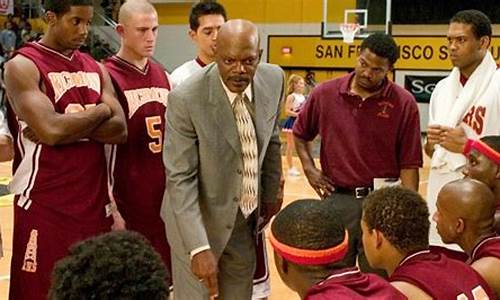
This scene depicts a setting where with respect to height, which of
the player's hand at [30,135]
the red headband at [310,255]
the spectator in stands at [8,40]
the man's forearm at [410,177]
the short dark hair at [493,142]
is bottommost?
the spectator in stands at [8,40]

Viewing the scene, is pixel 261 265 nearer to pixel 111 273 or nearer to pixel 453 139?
pixel 453 139

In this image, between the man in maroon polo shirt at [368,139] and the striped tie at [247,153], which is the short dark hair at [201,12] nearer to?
the man in maroon polo shirt at [368,139]

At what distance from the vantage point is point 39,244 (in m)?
3.41

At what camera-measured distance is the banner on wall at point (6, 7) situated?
68.9 ft

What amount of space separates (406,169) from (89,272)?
2.66 metres

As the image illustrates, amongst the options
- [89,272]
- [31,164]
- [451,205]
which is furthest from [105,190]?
[89,272]

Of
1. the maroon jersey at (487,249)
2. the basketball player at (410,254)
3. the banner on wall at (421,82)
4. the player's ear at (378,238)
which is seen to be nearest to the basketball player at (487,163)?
the maroon jersey at (487,249)

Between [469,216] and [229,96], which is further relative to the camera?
[229,96]

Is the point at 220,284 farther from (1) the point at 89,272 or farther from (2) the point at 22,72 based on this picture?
(1) the point at 89,272

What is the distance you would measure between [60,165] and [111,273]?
Answer: 1766 millimetres

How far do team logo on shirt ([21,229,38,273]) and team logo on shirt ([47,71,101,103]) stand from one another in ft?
2.04

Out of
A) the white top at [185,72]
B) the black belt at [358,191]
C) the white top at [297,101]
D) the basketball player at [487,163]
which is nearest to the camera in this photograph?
the basketball player at [487,163]

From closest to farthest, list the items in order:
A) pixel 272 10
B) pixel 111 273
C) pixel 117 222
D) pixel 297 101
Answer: pixel 111 273, pixel 117 222, pixel 297 101, pixel 272 10

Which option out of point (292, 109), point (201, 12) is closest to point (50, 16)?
point (201, 12)
